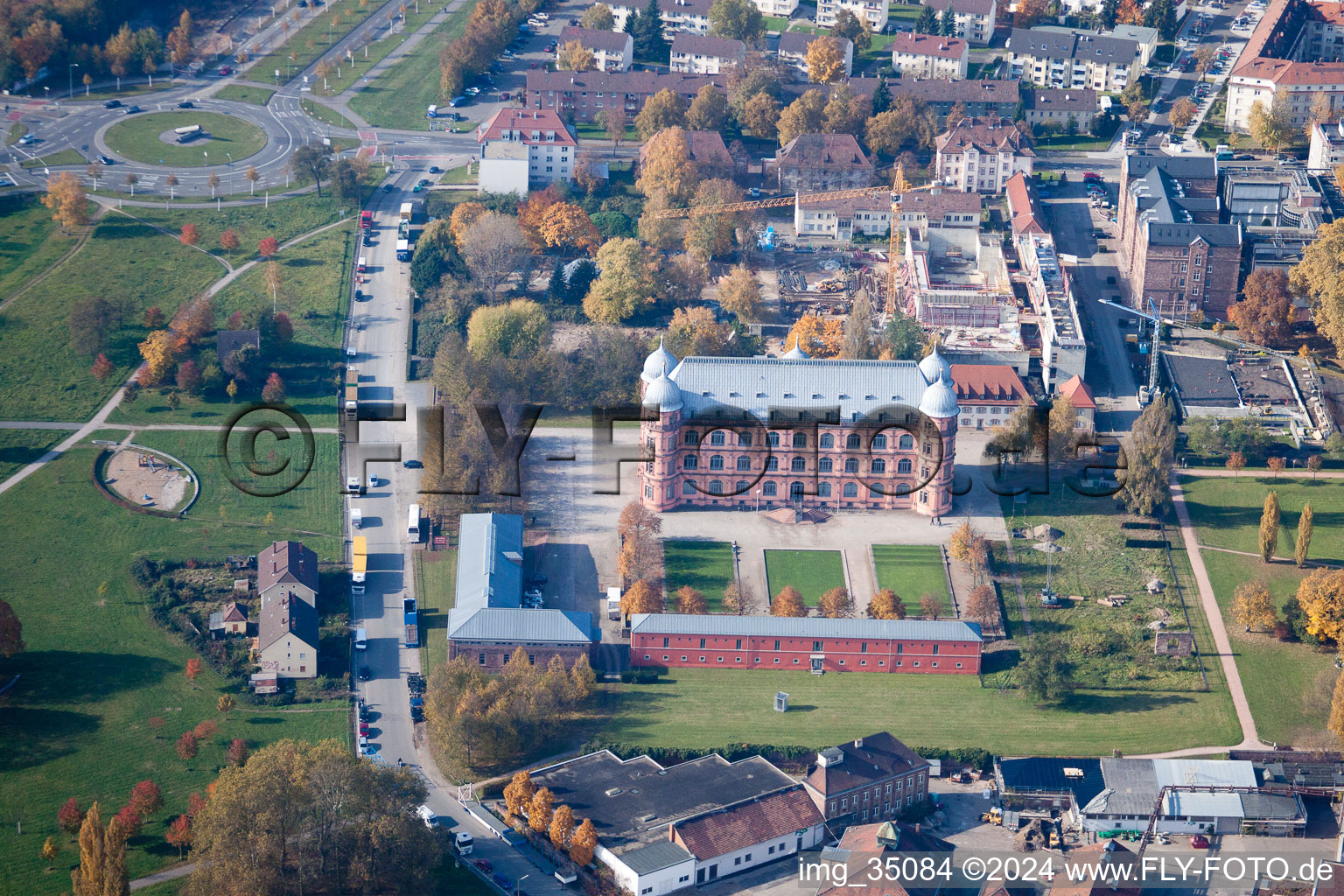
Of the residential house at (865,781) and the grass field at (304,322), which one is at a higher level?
the grass field at (304,322)

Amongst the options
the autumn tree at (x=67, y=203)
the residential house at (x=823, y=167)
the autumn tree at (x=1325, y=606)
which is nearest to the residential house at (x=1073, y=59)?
the residential house at (x=823, y=167)

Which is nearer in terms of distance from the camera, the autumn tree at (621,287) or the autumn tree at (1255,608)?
the autumn tree at (1255,608)

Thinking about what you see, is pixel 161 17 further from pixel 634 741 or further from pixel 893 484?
pixel 634 741

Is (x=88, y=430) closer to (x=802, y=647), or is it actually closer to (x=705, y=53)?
(x=802, y=647)

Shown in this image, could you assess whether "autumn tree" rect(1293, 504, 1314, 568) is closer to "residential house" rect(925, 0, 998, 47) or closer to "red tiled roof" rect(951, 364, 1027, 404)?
"red tiled roof" rect(951, 364, 1027, 404)

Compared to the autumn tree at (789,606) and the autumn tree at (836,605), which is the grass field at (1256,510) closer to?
the autumn tree at (836,605)

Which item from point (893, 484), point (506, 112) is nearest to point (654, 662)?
point (893, 484)

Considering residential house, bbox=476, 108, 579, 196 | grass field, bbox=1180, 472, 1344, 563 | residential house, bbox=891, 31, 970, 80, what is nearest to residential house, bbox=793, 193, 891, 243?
residential house, bbox=476, 108, 579, 196
